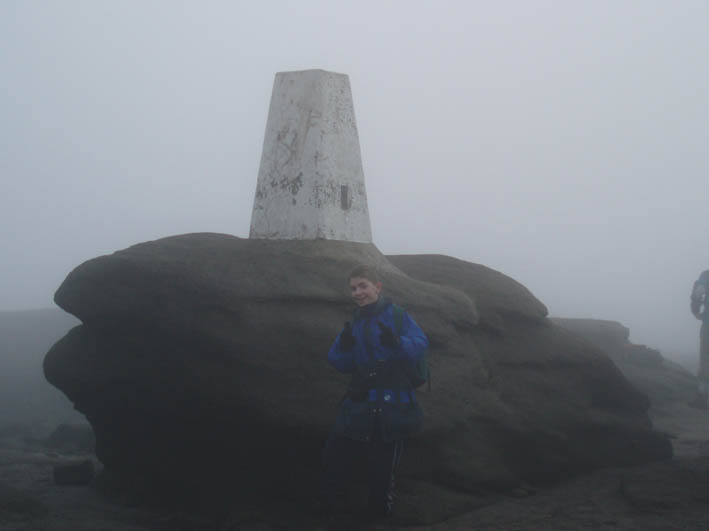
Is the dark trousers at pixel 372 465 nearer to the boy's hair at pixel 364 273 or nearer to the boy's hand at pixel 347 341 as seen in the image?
the boy's hand at pixel 347 341

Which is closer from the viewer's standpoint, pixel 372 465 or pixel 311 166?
pixel 372 465

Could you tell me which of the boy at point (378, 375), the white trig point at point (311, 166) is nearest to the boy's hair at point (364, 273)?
the boy at point (378, 375)

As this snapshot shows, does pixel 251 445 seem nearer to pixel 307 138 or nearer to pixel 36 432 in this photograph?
pixel 307 138

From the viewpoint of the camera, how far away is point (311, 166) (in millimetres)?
9773

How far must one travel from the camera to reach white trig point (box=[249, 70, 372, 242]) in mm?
9719

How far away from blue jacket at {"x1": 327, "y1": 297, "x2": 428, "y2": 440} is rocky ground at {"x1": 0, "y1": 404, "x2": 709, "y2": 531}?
3.97 ft

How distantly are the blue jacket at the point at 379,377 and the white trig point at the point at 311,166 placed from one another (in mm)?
3154

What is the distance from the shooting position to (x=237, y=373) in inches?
320

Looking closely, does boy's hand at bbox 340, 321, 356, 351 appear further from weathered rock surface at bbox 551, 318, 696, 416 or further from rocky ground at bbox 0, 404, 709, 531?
weathered rock surface at bbox 551, 318, 696, 416

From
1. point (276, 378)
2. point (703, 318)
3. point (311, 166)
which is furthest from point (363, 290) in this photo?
point (703, 318)

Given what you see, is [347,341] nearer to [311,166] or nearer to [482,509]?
[482,509]

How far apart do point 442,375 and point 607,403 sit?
282 cm

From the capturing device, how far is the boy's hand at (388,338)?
648cm

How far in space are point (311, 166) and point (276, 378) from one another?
299 centimetres
